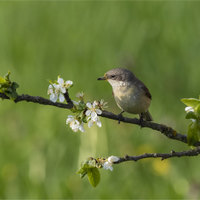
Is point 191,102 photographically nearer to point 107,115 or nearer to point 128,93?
point 107,115

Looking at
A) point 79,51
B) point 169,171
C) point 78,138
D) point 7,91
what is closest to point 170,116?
point 169,171

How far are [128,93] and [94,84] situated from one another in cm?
255

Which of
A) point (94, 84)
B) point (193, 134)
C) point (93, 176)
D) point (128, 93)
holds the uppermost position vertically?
point (94, 84)

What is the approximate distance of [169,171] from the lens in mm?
6164

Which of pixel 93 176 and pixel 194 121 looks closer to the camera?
pixel 194 121

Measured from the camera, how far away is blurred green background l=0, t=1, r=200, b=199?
6090mm

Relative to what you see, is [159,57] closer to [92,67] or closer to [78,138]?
[92,67]

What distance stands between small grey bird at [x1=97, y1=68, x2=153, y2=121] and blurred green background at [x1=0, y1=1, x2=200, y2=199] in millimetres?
1252

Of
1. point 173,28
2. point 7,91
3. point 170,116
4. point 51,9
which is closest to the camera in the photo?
point 7,91

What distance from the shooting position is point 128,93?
480 cm

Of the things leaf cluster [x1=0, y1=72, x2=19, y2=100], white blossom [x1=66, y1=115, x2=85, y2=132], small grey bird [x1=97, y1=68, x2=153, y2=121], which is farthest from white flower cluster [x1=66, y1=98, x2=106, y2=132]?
small grey bird [x1=97, y1=68, x2=153, y2=121]

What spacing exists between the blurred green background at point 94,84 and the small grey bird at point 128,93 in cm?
125

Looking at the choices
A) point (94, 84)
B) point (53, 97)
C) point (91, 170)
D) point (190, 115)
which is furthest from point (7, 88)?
point (94, 84)

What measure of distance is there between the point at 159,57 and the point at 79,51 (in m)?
1.57
